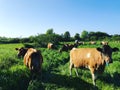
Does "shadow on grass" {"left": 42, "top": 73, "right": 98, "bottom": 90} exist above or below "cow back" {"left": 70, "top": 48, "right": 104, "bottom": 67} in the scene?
below

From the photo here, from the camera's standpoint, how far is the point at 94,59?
1222 cm

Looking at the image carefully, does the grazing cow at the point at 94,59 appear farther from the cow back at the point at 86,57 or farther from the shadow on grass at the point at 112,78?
the shadow on grass at the point at 112,78

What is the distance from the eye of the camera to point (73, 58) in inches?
581

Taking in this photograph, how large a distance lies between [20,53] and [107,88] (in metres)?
7.60

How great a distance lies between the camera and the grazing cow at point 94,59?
1123 centimetres

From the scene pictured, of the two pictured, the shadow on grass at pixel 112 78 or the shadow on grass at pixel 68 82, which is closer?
the shadow on grass at pixel 68 82

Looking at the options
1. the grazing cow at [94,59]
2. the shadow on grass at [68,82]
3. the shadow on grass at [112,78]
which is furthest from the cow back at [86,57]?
the shadow on grass at [112,78]

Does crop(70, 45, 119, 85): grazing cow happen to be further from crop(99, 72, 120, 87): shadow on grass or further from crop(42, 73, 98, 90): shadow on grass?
crop(99, 72, 120, 87): shadow on grass

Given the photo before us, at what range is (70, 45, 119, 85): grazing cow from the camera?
1123cm

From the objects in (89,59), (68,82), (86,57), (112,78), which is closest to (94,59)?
(89,59)

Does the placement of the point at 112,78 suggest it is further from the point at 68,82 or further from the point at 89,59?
the point at 68,82

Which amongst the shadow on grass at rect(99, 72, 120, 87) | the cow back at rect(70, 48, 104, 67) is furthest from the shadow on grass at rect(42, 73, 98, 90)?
the shadow on grass at rect(99, 72, 120, 87)

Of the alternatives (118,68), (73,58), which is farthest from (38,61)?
(118,68)

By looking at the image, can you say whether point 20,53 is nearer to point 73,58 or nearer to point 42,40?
point 73,58
